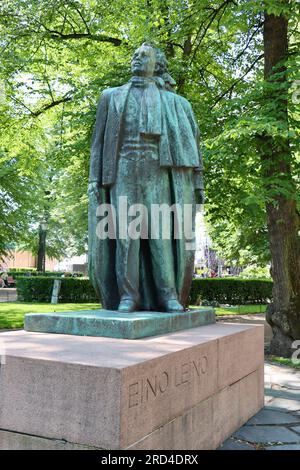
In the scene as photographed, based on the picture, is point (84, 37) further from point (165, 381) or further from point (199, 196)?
point (165, 381)

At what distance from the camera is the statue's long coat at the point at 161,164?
5062 mm

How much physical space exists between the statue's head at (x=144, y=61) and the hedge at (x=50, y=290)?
1878 cm

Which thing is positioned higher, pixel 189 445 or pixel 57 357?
pixel 57 357

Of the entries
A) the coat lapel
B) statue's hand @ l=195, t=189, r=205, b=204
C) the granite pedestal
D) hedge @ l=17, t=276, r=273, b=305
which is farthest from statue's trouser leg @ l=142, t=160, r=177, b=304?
hedge @ l=17, t=276, r=273, b=305

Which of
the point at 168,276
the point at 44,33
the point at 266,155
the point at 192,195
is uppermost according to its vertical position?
the point at 44,33

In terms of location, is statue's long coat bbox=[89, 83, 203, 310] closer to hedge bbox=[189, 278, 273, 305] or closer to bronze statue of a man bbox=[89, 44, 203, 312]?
bronze statue of a man bbox=[89, 44, 203, 312]

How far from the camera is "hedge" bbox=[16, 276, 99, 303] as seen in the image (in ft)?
77.0

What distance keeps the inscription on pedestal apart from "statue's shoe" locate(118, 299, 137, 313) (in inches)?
41.2

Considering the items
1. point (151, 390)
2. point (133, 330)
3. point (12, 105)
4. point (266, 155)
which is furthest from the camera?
point (12, 105)

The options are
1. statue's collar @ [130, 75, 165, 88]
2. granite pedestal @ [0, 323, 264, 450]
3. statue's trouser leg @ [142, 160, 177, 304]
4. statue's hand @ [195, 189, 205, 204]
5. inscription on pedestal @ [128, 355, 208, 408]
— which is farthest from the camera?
statue's hand @ [195, 189, 205, 204]

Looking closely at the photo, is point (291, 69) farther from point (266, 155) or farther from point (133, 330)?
point (133, 330)

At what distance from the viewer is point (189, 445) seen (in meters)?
3.64

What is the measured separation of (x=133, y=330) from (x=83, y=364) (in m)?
1.10
